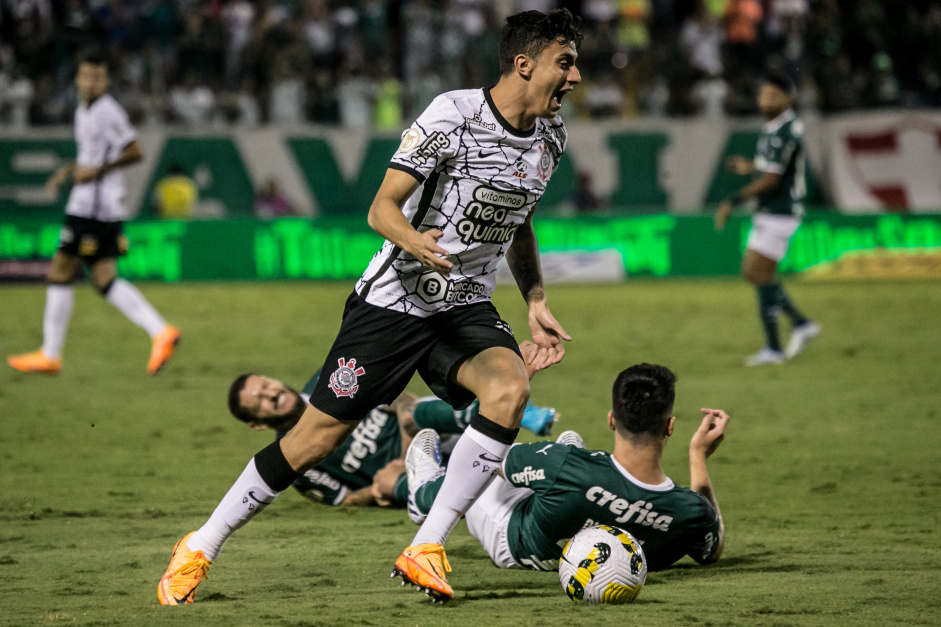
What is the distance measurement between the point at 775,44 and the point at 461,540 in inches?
755

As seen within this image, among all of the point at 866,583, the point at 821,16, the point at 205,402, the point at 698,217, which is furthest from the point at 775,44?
the point at 866,583

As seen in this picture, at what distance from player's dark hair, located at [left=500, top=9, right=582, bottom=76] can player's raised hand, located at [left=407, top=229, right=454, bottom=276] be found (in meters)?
0.90

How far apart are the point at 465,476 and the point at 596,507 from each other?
583 millimetres

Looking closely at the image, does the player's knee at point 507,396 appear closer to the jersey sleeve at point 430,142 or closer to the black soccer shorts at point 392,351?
the black soccer shorts at point 392,351

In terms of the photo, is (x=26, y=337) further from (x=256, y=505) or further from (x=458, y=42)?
(x=458, y=42)

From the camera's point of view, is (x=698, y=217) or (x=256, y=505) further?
(x=698, y=217)

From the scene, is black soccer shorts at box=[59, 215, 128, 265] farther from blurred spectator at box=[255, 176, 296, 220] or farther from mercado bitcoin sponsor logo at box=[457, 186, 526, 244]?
blurred spectator at box=[255, 176, 296, 220]

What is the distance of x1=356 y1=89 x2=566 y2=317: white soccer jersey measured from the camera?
4559 mm

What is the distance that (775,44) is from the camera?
74.4 feet

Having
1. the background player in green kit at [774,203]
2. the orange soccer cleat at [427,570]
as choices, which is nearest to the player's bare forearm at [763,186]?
the background player in green kit at [774,203]

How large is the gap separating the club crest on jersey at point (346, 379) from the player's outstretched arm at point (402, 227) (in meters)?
0.56

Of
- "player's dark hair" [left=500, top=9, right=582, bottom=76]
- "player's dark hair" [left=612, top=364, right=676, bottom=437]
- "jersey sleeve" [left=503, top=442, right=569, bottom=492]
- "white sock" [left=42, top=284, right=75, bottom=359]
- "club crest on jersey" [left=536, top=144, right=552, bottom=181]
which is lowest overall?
"white sock" [left=42, top=284, right=75, bottom=359]

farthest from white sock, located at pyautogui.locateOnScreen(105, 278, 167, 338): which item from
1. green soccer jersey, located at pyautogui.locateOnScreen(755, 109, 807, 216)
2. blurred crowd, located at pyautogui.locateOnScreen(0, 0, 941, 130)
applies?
blurred crowd, located at pyautogui.locateOnScreen(0, 0, 941, 130)

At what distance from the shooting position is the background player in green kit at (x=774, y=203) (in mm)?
11211
